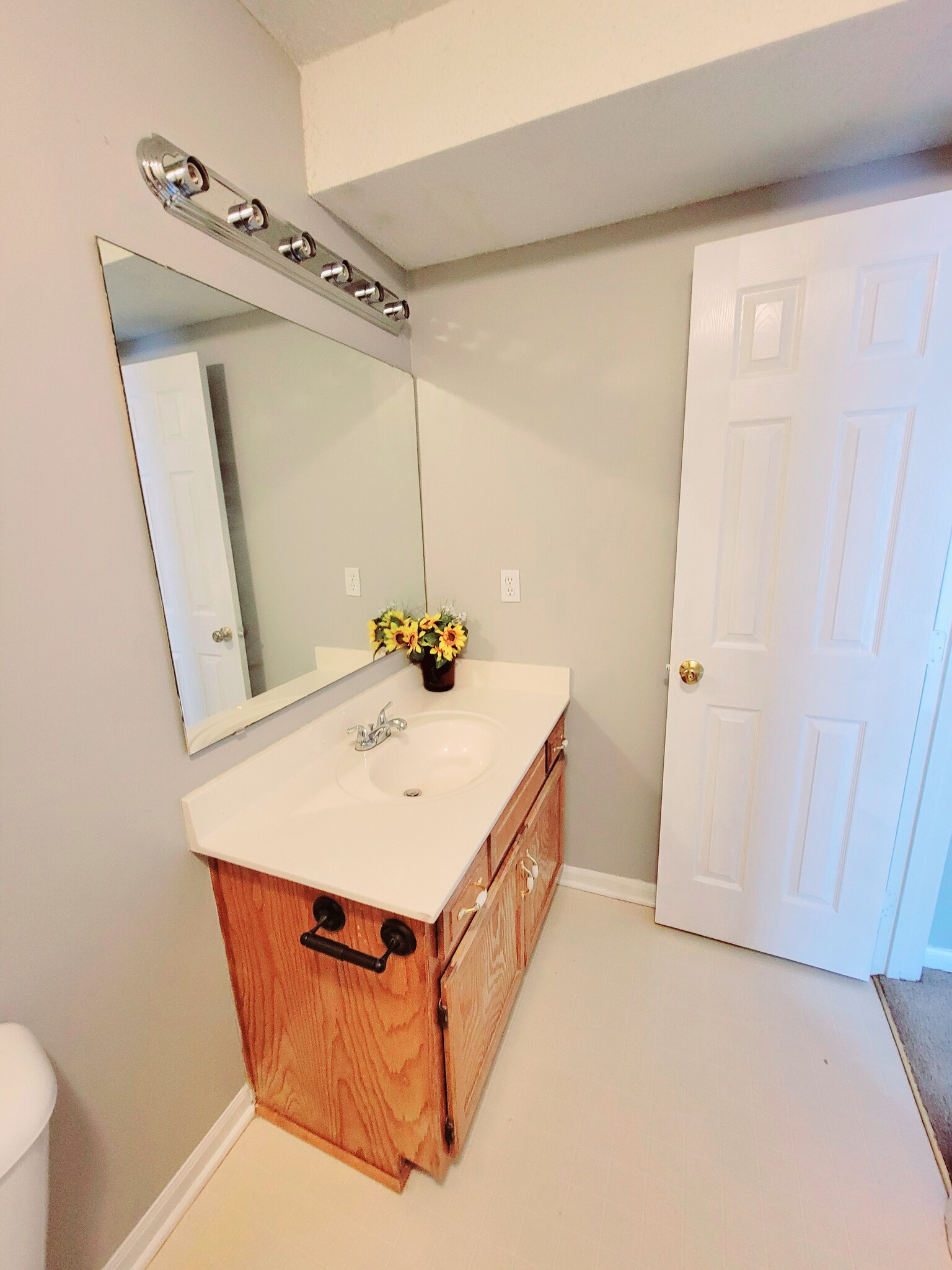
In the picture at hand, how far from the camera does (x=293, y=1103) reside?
1.19 metres

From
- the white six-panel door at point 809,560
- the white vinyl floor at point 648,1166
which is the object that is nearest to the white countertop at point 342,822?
the white six-panel door at point 809,560

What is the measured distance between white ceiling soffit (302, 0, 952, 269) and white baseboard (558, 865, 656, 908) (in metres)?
2.10

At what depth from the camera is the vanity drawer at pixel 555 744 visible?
1.60 m

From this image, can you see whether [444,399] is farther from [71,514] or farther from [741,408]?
[71,514]

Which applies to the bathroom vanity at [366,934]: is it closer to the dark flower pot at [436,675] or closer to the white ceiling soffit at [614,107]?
the dark flower pot at [436,675]

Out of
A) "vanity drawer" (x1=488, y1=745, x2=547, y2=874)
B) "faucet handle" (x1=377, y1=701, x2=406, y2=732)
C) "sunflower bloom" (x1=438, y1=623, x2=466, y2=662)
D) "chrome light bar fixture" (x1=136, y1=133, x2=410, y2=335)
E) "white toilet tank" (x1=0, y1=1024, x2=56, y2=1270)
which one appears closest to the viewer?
"white toilet tank" (x1=0, y1=1024, x2=56, y2=1270)

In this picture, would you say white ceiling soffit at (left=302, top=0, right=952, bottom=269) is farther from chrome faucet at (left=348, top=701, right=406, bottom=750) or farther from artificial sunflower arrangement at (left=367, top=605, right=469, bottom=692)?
chrome faucet at (left=348, top=701, right=406, bottom=750)

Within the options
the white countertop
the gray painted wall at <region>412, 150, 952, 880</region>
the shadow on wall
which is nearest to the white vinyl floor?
the shadow on wall

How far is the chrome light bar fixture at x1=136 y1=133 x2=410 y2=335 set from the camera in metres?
0.88

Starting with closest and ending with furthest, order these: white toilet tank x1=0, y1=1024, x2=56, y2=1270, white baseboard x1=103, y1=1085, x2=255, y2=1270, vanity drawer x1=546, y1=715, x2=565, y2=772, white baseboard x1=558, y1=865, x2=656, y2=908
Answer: white toilet tank x1=0, y1=1024, x2=56, y2=1270
white baseboard x1=103, y1=1085, x2=255, y2=1270
vanity drawer x1=546, y1=715, x2=565, y2=772
white baseboard x1=558, y1=865, x2=656, y2=908

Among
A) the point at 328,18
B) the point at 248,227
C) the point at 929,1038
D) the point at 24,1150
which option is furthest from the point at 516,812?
the point at 328,18

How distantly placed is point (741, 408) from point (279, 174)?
123 centimetres

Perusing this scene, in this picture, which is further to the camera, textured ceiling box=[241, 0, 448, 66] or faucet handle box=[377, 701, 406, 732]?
faucet handle box=[377, 701, 406, 732]

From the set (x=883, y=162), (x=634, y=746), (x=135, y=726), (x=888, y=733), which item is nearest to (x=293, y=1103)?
(x=135, y=726)
